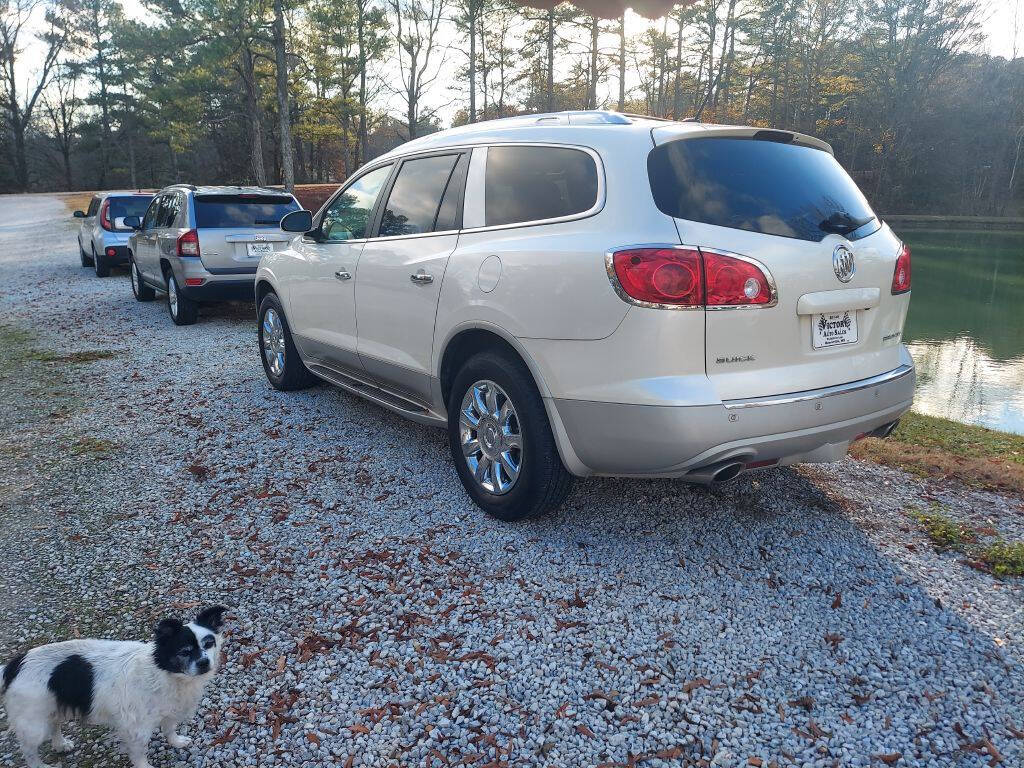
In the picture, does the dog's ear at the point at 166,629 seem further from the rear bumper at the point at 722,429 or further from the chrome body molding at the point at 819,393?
the chrome body molding at the point at 819,393

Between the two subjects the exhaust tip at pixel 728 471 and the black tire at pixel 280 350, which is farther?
the black tire at pixel 280 350

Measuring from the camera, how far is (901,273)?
3.61m

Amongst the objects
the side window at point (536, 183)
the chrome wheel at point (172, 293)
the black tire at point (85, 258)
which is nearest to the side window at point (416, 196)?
the side window at point (536, 183)

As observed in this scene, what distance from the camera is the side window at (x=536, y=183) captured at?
3.41 meters

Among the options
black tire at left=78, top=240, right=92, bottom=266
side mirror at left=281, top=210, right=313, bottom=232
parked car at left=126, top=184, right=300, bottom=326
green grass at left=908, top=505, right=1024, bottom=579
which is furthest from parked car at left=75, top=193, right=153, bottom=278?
green grass at left=908, top=505, right=1024, bottom=579

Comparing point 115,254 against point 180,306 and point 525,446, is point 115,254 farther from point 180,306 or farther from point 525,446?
point 525,446

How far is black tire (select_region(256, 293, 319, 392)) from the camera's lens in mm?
6223

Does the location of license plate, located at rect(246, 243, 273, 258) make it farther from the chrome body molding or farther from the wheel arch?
the chrome body molding

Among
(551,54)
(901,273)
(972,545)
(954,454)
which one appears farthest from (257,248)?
(551,54)

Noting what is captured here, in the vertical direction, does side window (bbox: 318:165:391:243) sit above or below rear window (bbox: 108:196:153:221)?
below

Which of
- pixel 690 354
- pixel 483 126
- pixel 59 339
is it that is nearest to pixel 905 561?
pixel 690 354

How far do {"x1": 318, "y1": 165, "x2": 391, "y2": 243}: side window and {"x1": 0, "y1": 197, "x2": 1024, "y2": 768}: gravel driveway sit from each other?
4.94ft

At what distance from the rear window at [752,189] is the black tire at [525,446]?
1.08 m

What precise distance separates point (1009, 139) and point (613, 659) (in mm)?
60592
